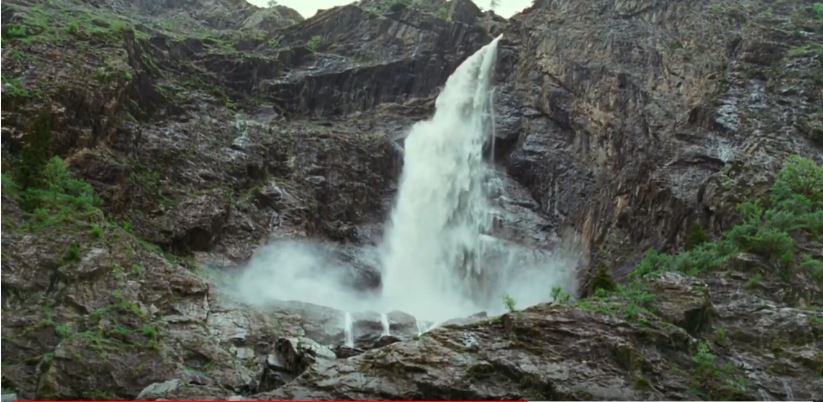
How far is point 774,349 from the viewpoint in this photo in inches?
907

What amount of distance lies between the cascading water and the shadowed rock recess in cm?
119

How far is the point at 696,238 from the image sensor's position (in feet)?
102

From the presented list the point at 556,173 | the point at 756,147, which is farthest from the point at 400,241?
the point at 756,147

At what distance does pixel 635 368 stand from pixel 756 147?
59.3 feet

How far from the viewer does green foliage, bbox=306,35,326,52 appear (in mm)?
51344

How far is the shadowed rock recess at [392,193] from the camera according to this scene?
2189cm

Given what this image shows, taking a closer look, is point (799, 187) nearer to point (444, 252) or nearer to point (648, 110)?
point (648, 110)

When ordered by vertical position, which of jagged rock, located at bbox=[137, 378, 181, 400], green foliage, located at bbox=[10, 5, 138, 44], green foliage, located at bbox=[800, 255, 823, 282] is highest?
green foliage, located at bbox=[10, 5, 138, 44]

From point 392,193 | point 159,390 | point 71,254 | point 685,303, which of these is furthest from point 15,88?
point 685,303

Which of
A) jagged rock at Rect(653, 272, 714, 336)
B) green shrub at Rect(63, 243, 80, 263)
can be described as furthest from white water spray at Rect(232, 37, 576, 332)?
jagged rock at Rect(653, 272, 714, 336)

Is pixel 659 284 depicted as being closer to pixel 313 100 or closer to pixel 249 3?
pixel 313 100

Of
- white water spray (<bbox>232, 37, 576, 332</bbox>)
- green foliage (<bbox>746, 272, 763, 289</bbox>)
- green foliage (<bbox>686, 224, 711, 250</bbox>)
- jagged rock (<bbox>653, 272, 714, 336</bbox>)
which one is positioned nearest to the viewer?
jagged rock (<bbox>653, 272, 714, 336</bbox>)

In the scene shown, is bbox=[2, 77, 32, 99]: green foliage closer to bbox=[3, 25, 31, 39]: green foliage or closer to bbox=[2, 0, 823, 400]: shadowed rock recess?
bbox=[2, 0, 823, 400]: shadowed rock recess

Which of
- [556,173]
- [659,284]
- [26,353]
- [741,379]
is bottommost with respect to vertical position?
[26,353]
